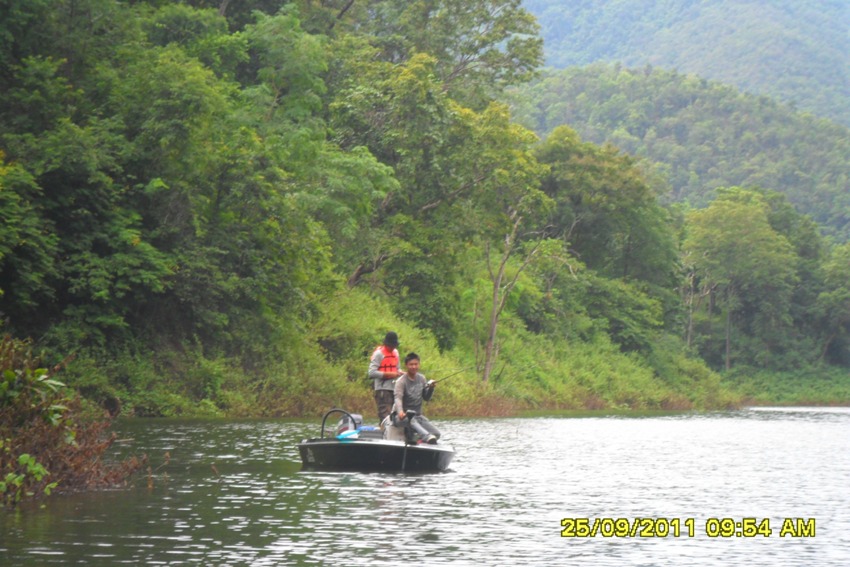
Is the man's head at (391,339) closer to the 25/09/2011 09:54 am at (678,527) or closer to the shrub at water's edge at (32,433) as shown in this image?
the shrub at water's edge at (32,433)

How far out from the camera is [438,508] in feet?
54.7


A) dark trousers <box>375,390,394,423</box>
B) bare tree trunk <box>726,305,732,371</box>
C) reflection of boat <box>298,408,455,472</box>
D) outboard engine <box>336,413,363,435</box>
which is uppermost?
bare tree trunk <box>726,305,732,371</box>

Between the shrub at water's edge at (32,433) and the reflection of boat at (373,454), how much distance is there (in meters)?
4.90

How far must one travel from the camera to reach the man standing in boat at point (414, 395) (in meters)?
21.6

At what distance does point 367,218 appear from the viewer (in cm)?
5041

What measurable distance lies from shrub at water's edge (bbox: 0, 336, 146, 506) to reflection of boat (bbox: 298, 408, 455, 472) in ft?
16.1

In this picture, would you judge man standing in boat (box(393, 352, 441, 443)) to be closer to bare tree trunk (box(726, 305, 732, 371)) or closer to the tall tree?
the tall tree

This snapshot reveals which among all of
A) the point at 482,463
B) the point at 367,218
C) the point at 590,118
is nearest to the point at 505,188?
the point at 367,218

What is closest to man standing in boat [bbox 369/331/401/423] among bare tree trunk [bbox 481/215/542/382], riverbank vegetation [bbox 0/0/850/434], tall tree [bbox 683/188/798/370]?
riverbank vegetation [bbox 0/0/850/434]

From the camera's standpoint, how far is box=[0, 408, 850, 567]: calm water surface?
12.9 metres

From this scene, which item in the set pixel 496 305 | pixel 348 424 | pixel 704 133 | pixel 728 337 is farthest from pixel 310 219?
pixel 704 133

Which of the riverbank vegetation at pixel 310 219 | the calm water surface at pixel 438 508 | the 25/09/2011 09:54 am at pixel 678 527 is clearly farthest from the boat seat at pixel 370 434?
the 25/09/2011 09:54 am at pixel 678 527

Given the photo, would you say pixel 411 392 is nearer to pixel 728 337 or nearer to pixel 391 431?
pixel 391 431

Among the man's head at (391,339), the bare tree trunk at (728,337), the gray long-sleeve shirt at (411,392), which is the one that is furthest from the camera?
the bare tree trunk at (728,337)
